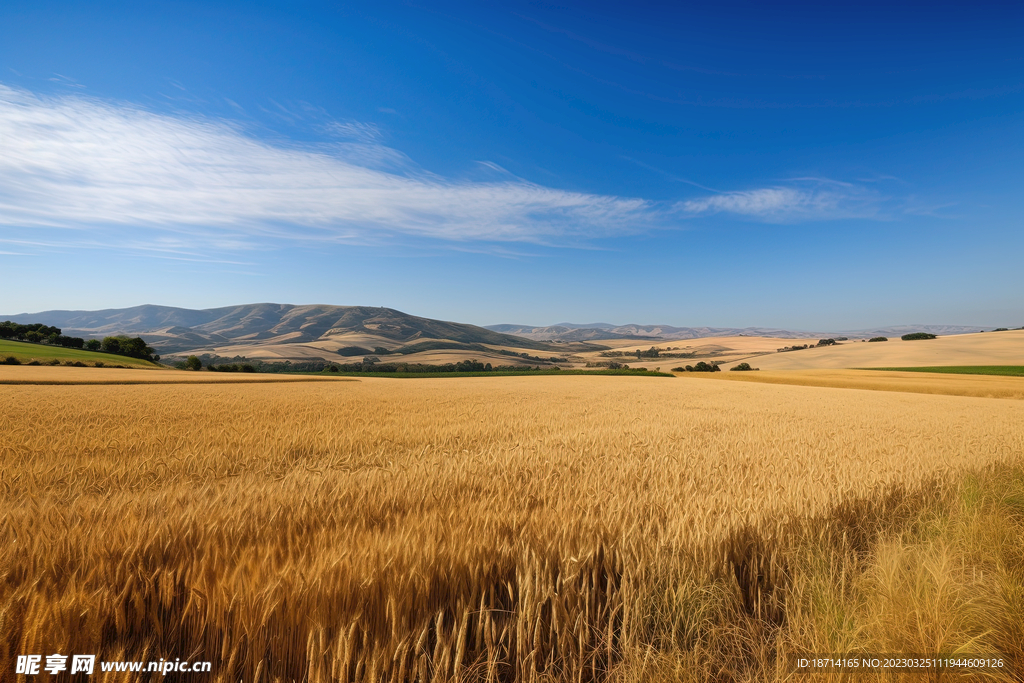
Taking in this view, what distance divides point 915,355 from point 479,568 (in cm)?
6939

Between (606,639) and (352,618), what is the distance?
45.7 inches

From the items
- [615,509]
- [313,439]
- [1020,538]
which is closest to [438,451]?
[313,439]

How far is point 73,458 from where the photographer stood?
4879 mm

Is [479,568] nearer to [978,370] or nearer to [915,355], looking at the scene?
[978,370]

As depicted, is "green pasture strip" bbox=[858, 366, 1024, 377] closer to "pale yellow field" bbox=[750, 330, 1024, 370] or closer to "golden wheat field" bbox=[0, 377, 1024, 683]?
"pale yellow field" bbox=[750, 330, 1024, 370]

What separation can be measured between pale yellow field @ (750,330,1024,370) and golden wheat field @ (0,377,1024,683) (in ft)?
192

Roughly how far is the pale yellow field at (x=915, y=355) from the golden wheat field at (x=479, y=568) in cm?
5855

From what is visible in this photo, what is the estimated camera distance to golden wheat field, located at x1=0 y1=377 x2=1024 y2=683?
1.71 metres

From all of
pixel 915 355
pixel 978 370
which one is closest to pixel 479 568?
pixel 978 370

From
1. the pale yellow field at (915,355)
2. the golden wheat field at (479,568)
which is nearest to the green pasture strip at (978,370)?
the pale yellow field at (915,355)

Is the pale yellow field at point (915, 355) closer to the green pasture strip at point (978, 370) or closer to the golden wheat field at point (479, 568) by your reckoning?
the green pasture strip at point (978, 370)

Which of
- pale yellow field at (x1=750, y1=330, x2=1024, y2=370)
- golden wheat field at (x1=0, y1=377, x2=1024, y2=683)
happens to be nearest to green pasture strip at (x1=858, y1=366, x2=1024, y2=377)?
pale yellow field at (x1=750, y1=330, x2=1024, y2=370)

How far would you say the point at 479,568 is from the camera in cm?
221

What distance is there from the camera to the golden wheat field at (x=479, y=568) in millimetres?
1706
